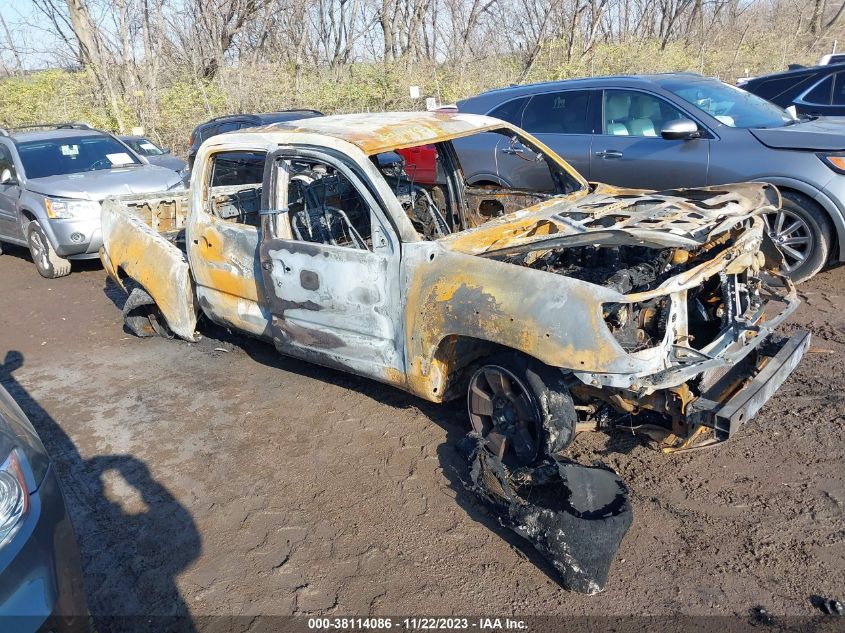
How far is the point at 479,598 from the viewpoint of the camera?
2854 millimetres

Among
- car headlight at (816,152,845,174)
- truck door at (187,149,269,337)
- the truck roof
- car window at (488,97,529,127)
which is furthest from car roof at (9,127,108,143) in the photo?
car headlight at (816,152,845,174)

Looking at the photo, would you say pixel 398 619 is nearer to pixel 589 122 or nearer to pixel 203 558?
pixel 203 558

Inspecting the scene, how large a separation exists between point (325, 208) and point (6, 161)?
6.50m

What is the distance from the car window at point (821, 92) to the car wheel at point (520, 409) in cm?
710

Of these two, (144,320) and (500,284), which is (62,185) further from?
(500,284)

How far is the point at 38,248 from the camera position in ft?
27.8

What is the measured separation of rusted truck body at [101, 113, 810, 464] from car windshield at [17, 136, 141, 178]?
4723 millimetres

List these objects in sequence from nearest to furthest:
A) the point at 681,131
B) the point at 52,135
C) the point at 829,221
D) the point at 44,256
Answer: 1. the point at 829,221
2. the point at 681,131
3. the point at 44,256
4. the point at 52,135

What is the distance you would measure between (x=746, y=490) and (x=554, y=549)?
3.81 ft

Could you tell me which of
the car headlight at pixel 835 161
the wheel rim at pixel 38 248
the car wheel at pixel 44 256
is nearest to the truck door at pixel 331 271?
the car headlight at pixel 835 161

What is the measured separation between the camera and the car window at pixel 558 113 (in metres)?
7.00

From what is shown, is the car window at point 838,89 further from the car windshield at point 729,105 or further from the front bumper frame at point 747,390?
the front bumper frame at point 747,390

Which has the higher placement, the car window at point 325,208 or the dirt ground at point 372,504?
the car window at point 325,208

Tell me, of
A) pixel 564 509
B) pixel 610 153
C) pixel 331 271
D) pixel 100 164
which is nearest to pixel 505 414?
pixel 564 509
